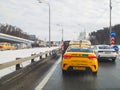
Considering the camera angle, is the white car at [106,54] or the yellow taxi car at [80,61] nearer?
the yellow taxi car at [80,61]

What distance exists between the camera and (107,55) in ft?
78.5

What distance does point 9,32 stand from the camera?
153250 millimetres

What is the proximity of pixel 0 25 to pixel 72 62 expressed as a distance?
443 ft

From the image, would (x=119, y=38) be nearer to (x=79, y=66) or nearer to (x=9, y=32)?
(x=9, y=32)

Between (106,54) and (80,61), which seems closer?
(80,61)

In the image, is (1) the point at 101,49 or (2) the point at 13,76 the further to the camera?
(1) the point at 101,49

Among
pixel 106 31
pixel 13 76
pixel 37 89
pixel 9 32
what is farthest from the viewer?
pixel 9 32

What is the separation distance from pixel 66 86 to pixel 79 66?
3304mm

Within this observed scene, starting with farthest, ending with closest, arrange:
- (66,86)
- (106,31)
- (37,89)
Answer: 1. (106,31)
2. (66,86)
3. (37,89)

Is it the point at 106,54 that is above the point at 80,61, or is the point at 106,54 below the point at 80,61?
below

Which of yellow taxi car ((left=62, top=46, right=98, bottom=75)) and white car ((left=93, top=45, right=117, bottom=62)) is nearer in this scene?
yellow taxi car ((left=62, top=46, right=98, bottom=75))

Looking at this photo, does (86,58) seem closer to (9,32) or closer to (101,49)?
(101,49)

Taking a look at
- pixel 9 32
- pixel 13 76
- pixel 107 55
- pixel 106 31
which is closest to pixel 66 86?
pixel 13 76

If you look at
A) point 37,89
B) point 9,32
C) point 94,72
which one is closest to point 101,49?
point 94,72
